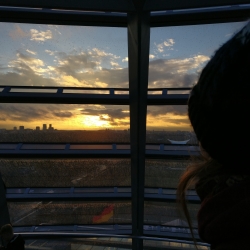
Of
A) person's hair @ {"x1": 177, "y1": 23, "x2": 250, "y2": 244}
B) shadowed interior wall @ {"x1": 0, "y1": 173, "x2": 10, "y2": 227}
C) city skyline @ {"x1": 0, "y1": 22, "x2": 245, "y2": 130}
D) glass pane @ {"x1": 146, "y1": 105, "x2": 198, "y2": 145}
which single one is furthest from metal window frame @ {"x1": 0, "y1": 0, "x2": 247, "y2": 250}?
person's hair @ {"x1": 177, "y1": 23, "x2": 250, "y2": 244}

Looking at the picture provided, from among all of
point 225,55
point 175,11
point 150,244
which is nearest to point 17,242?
point 150,244

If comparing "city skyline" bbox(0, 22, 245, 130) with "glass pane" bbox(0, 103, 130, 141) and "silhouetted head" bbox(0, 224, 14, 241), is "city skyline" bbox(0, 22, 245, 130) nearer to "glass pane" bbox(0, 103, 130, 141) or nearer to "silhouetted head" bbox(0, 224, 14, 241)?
"glass pane" bbox(0, 103, 130, 141)

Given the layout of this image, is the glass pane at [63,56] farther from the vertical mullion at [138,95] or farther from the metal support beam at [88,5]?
the metal support beam at [88,5]

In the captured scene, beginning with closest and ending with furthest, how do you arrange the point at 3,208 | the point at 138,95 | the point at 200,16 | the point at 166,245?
the point at 200,16, the point at 138,95, the point at 166,245, the point at 3,208

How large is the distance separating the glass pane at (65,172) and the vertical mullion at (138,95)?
45 centimetres

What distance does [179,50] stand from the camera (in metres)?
4.57

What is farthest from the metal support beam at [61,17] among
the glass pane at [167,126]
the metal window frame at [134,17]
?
the glass pane at [167,126]

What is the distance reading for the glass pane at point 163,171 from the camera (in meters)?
6.39

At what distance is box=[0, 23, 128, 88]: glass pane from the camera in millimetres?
4359

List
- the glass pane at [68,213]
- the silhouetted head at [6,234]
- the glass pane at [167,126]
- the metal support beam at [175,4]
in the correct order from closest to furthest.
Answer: the metal support beam at [175,4], the silhouetted head at [6,234], the glass pane at [167,126], the glass pane at [68,213]

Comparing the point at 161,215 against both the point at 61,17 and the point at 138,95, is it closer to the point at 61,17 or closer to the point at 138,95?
the point at 138,95

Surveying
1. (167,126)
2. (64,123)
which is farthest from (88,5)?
(167,126)

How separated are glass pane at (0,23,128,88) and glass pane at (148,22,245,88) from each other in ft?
1.51

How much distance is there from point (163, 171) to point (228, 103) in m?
5.95
